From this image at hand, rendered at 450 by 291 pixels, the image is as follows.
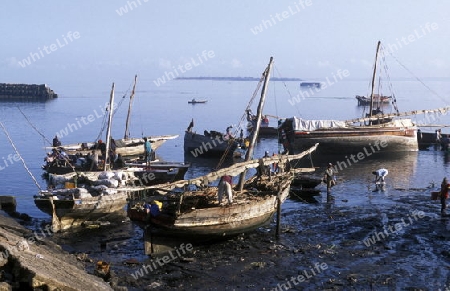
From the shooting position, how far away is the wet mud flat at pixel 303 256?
1973 centimetres

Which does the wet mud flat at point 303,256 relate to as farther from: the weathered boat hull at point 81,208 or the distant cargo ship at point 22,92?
the distant cargo ship at point 22,92

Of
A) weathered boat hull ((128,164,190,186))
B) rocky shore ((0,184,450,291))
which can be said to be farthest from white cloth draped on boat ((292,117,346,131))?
rocky shore ((0,184,450,291))

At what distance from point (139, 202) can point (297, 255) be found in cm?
744

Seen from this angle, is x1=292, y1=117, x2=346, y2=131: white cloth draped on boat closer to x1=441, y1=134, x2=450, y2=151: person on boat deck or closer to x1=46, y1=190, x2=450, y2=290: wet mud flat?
x1=441, y1=134, x2=450, y2=151: person on boat deck

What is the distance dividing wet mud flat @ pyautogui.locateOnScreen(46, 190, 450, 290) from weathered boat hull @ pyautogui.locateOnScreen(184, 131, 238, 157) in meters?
22.9

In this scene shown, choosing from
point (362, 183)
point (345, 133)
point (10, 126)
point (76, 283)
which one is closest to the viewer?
point (76, 283)

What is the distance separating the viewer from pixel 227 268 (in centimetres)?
2114

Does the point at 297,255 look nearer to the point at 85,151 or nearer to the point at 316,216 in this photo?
the point at 316,216

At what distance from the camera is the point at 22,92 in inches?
5536

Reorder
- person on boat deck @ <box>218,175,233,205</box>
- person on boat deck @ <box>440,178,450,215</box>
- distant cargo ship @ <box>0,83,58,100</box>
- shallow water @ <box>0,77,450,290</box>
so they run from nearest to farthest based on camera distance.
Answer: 1. shallow water @ <box>0,77,450,290</box>
2. person on boat deck @ <box>218,175,233,205</box>
3. person on boat deck @ <box>440,178,450,215</box>
4. distant cargo ship @ <box>0,83,58,100</box>

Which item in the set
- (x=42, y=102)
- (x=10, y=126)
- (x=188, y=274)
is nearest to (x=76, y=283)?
(x=188, y=274)

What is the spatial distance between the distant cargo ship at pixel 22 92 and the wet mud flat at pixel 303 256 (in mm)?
123041

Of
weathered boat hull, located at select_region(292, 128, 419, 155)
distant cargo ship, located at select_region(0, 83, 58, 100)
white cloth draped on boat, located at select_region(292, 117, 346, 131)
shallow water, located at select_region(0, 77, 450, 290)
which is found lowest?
shallow water, located at select_region(0, 77, 450, 290)

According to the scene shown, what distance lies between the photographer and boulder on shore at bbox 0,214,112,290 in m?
14.7
